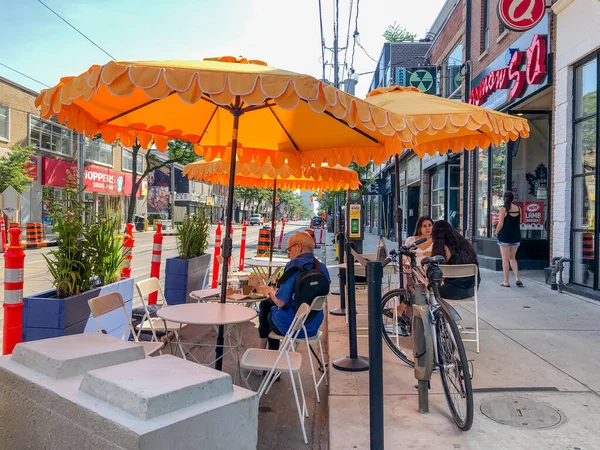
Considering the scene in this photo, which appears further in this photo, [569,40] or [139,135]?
[569,40]

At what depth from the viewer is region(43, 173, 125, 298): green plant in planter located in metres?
4.22

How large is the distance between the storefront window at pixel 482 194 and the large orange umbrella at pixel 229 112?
26.3 feet

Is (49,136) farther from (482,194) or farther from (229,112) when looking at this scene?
(229,112)

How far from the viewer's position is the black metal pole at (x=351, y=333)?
14.4 ft

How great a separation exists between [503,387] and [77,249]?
155 inches

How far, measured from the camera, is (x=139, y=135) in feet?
17.5

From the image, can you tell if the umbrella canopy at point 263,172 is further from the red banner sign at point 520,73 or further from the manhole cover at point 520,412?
the red banner sign at point 520,73

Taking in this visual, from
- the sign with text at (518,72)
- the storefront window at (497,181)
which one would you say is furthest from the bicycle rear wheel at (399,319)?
the storefront window at (497,181)

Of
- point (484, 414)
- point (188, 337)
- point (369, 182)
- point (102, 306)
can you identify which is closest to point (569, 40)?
point (484, 414)

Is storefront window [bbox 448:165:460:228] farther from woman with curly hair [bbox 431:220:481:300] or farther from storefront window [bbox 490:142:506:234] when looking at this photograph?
woman with curly hair [bbox 431:220:481:300]

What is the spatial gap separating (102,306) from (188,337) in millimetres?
2339

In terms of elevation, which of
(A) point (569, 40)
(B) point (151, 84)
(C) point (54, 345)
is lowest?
(C) point (54, 345)

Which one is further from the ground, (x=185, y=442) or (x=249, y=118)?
(x=249, y=118)

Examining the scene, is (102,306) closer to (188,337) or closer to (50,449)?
(50,449)
